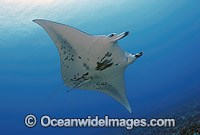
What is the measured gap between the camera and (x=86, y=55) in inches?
125

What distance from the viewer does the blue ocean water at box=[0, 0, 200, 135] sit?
16047mm

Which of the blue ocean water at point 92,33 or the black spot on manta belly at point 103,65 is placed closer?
the black spot on manta belly at point 103,65

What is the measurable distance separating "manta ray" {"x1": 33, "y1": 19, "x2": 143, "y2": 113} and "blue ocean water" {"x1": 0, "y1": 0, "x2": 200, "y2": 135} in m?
13.2

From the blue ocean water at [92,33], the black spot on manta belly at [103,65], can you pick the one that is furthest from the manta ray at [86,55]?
the blue ocean water at [92,33]

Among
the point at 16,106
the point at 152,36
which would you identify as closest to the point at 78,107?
the point at 16,106

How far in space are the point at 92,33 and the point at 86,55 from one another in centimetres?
1951

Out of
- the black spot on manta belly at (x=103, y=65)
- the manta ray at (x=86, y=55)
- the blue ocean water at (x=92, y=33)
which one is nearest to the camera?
the manta ray at (x=86, y=55)

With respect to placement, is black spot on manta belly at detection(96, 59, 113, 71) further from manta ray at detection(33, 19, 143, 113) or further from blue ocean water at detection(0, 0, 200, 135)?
blue ocean water at detection(0, 0, 200, 135)

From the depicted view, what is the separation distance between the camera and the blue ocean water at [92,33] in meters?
16.0

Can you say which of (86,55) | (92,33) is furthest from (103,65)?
(92,33)

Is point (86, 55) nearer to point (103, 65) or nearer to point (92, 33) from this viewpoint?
point (103, 65)

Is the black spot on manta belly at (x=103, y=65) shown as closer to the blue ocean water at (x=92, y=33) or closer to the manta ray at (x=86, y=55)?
the manta ray at (x=86, y=55)

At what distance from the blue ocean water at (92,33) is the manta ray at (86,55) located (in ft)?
43.2

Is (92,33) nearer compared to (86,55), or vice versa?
(86,55)
